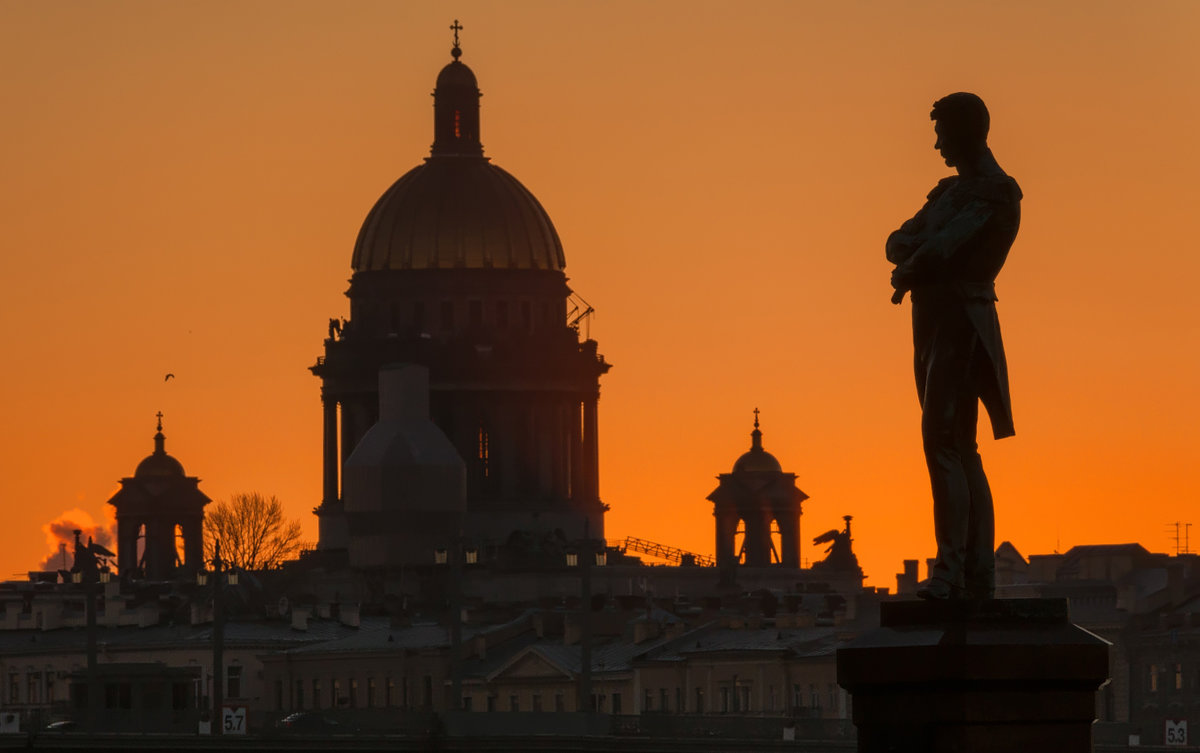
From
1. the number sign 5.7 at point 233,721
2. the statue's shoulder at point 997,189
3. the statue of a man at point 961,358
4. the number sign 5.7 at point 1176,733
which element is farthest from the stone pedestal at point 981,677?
the number sign 5.7 at point 233,721

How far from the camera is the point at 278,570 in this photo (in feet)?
632

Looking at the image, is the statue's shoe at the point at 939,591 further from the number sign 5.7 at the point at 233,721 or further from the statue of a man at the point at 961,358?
the number sign 5.7 at the point at 233,721

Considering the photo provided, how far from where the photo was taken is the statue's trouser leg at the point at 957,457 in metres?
16.4

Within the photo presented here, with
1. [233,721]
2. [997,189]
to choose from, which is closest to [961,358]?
[997,189]

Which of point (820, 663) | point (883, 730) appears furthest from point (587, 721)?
point (883, 730)

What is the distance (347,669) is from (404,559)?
34.7 metres

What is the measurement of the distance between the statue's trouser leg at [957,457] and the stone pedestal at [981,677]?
8.5 inches

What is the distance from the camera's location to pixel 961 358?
16.5m

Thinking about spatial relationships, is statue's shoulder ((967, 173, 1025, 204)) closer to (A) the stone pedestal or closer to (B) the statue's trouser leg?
(B) the statue's trouser leg

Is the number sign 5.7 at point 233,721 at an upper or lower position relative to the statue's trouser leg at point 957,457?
upper

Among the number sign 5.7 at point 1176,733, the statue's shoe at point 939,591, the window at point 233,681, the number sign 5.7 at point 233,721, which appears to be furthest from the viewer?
the window at point 233,681

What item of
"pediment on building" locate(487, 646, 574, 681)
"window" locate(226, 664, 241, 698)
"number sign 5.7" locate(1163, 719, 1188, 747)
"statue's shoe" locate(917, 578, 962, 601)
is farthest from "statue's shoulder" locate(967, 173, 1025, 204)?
"window" locate(226, 664, 241, 698)

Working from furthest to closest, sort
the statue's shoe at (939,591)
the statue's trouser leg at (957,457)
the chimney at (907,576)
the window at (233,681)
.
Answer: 1. the chimney at (907,576)
2. the window at (233,681)
3. the statue's trouser leg at (957,457)
4. the statue's shoe at (939,591)

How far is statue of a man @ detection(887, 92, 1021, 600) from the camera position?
53.8 ft
